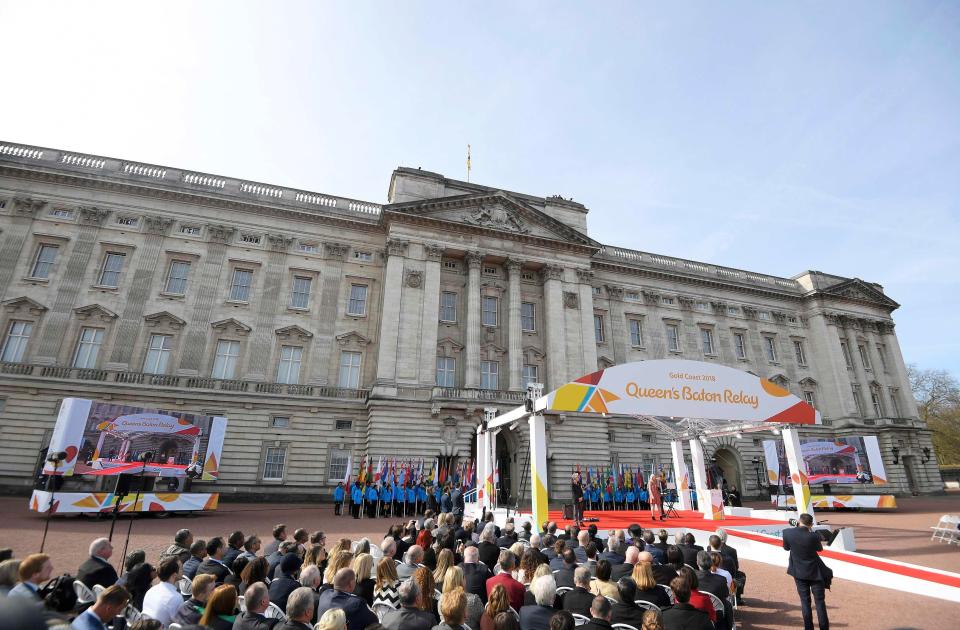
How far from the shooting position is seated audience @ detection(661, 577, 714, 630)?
5238mm

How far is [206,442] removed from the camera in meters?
22.0

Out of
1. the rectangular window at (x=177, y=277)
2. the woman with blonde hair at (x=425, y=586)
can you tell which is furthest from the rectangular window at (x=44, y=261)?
the woman with blonde hair at (x=425, y=586)

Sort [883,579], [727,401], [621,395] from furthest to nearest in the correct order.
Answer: [727,401] → [621,395] → [883,579]

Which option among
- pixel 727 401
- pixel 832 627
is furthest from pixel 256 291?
pixel 832 627

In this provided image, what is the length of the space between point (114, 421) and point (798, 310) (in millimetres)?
52569

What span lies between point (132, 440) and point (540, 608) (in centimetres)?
2140

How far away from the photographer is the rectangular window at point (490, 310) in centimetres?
3391

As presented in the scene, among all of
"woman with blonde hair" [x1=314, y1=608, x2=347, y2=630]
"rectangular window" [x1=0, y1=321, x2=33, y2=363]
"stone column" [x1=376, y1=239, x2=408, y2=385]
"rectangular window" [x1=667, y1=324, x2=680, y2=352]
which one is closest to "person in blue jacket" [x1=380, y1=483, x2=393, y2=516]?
"stone column" [x1=376, y1=239, x2=408, y2=385]

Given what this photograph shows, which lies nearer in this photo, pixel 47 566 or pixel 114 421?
pixel 47 566

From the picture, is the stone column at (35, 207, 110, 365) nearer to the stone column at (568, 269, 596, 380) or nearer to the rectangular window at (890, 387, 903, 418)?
the stone column at (568, 269, 596, 380)

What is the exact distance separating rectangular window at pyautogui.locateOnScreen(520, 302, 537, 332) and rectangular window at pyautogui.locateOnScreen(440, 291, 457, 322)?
4.83 metres

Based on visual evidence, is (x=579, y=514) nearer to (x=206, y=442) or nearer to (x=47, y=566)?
(x=47, y=566)

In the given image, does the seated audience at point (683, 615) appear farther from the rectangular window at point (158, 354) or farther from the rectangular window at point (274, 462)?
the rectangular window at point (158, 354)

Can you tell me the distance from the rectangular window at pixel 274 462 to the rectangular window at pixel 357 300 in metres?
9.41
